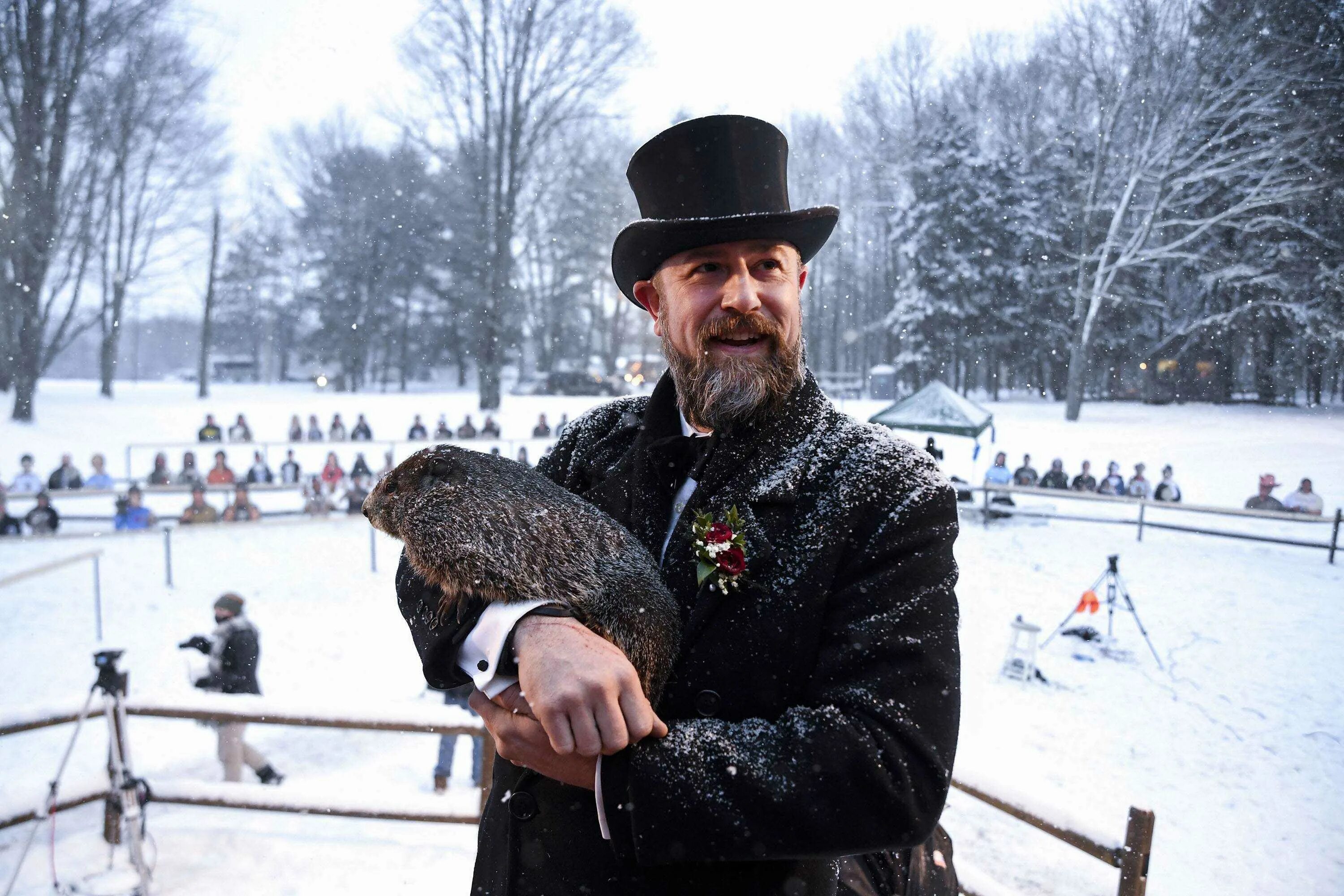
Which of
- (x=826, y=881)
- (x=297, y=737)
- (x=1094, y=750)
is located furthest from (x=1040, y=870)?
(x=297, y=737)

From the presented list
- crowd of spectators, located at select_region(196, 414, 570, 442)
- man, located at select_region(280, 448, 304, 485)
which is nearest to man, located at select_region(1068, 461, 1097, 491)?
crowd of spectators, located at select_region(196, 414, 570, 442)

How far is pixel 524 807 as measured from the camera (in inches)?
44.3

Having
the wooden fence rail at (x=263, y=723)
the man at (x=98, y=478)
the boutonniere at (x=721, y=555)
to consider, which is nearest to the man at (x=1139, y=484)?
the wooden fence rail at (x=263, y=723)

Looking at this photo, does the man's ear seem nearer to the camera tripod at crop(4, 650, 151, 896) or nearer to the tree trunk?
the camera tripod at crop(4, 650, 151, 896)

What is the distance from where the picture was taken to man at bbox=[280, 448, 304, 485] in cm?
1277

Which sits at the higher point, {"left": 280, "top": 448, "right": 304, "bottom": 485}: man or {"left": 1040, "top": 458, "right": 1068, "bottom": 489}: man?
{"left": 1040, "top": 458, "right": 1068, "bottom": 489}: man

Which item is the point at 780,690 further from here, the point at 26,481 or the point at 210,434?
the point at 210,434

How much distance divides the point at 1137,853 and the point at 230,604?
5793 millimetres

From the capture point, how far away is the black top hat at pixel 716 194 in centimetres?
123

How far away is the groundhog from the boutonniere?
0.09 metres

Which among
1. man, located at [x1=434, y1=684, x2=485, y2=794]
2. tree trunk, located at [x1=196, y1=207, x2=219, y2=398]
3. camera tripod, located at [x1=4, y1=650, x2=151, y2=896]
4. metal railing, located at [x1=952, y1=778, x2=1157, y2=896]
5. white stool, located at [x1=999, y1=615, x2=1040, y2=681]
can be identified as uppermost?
tree trunk, located at [x1=196, y1=207, x2=219, y2=398]

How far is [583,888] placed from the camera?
42.4 inches

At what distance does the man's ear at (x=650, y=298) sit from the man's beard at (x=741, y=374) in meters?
0.21

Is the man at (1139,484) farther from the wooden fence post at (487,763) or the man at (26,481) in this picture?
the man at (26,481)
